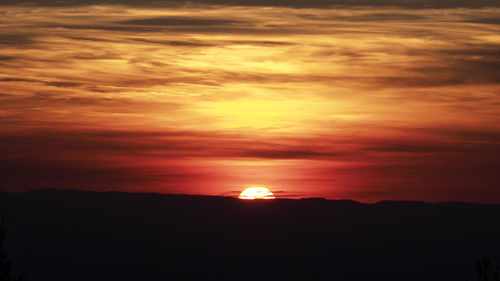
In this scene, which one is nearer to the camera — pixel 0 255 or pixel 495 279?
pixel 0 255

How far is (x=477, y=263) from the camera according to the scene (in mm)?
37938

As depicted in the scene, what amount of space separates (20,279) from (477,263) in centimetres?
2111

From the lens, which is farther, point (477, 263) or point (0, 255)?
point (477, 263)

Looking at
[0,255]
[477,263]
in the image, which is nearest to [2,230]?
[0,255]

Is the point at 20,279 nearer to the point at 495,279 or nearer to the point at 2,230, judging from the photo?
the point at 2,230

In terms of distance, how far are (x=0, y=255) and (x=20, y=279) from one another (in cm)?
111

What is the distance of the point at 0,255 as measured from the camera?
2848 cm

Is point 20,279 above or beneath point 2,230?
beneath

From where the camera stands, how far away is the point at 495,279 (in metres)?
38.8

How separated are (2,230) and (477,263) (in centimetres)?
2167

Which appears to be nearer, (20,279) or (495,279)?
(20,279)

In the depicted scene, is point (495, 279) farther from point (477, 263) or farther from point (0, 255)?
point (0, 255)

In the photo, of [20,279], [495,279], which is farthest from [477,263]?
[20,279]

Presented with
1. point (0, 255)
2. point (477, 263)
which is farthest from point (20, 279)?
point (477, 263)
